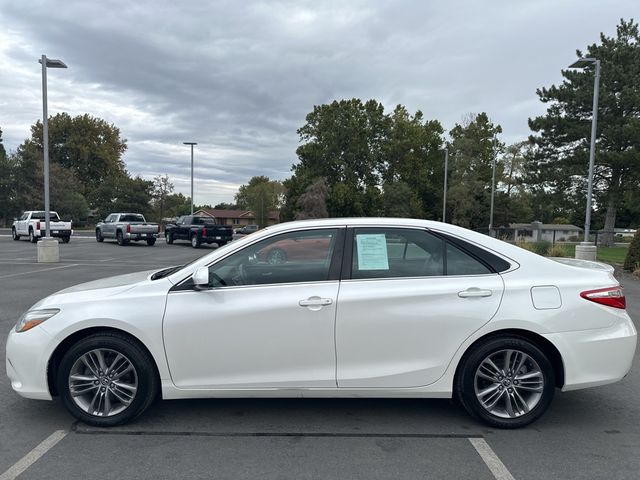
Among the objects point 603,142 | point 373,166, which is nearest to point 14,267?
point 603,142

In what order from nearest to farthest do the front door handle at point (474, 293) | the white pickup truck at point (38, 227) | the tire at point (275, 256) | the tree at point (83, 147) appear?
the front door handle at point (474, 293) < the tire at point (275, 256) < the white pickup truck at point (38, 227) < the tree at point (83, 147)

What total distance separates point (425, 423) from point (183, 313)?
209cm

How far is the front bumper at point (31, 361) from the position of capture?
363cm

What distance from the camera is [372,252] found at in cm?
383

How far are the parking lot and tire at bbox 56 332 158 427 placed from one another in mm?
126

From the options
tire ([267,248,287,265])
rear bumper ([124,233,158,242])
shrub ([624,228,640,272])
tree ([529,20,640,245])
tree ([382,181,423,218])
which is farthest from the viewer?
tree ([382,181,423,218])

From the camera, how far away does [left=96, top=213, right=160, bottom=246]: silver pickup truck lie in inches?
1017

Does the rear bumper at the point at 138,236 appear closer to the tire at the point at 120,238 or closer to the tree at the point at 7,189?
the tire at the point at 120,238

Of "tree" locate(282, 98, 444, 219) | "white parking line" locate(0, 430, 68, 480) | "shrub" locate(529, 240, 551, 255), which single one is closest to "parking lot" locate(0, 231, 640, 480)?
"white parking line" locate(0, 430, 68, 480)

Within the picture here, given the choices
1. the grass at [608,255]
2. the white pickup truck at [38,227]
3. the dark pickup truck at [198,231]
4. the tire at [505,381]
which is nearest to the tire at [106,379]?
the tire at [505,381]

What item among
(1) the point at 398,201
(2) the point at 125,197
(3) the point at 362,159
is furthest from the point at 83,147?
(1) the point at 398,201

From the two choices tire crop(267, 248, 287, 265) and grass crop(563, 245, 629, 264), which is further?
grass crop(563, 245, 629, 264)

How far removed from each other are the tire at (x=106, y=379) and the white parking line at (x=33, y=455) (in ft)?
0.64

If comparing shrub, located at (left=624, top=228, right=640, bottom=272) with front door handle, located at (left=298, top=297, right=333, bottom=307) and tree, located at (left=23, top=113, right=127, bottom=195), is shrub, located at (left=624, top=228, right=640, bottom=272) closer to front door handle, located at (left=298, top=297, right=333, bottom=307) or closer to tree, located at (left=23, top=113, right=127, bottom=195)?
front door handle, located at (left=298, top=297, right=333, bottom=307)
